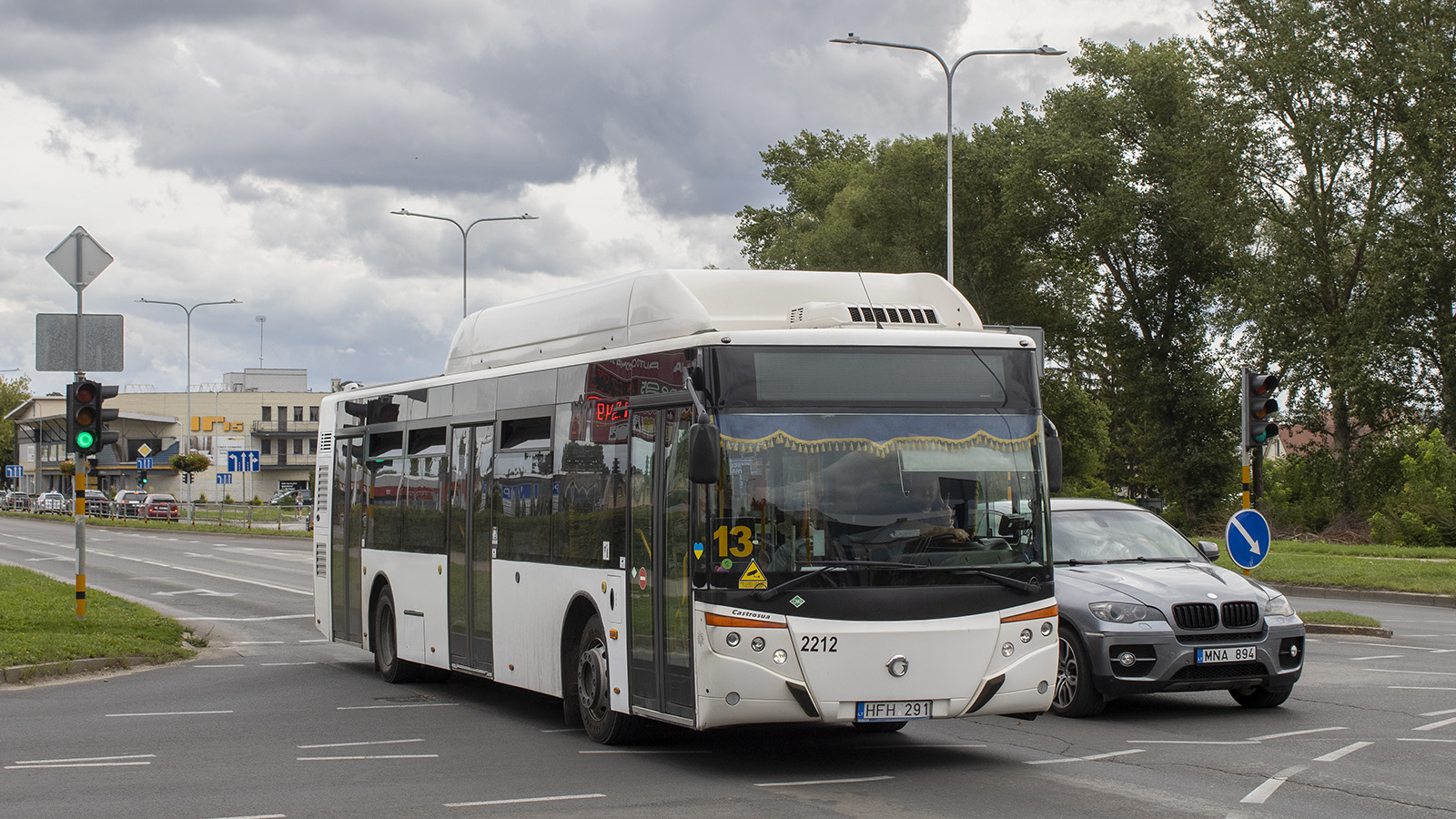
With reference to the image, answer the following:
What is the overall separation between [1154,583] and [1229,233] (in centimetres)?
3605

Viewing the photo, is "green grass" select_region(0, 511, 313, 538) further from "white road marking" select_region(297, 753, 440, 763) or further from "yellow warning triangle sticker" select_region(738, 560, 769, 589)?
"yellow warning triangle sticker" select_region(738, 560, 769, 589)

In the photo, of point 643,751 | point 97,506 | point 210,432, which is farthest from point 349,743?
point 210,432

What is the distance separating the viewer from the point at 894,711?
8875mm

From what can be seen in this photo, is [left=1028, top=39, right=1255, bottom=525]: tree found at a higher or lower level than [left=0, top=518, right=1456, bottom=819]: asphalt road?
higher

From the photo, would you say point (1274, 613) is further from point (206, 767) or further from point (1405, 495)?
point (1405, 495)

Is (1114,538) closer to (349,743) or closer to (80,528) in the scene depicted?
(349,743)

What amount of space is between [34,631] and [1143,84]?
40.8 metres

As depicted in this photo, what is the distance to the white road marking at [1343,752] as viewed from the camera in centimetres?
948

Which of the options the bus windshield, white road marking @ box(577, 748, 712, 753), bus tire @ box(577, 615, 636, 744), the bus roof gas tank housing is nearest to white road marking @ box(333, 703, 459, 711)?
bus tire @ box(577, 615, 636, 744)

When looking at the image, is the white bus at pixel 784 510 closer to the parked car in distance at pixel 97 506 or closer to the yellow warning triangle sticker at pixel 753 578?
the yellow warning triangle sticker at pixel 753 578

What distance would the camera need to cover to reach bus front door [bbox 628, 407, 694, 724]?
363 inches

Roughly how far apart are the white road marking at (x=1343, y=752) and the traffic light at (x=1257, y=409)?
7.51 metres

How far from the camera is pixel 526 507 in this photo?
1172cm

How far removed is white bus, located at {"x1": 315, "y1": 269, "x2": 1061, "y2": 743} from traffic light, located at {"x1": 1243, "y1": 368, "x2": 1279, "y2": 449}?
Result: 7800 millimetres
